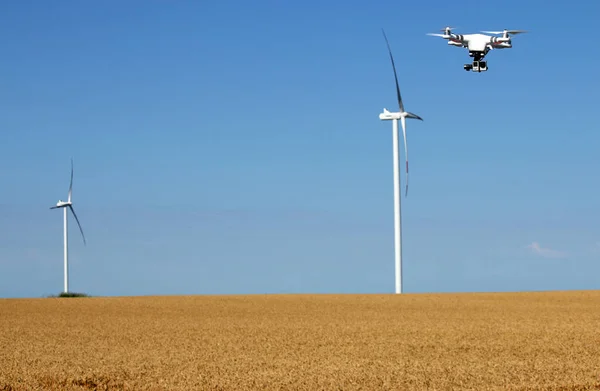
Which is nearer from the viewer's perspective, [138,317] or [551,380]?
[551,380]

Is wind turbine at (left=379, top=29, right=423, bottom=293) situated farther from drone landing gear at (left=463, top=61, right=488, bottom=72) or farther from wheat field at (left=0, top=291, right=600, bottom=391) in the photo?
drone landing gear at (left=463, top=61, right=488, bottom=72)

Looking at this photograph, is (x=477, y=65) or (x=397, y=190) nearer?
(x=477, y=65)

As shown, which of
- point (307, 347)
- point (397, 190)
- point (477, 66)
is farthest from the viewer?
point (397, 190)

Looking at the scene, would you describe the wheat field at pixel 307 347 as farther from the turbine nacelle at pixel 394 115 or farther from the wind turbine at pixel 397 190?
the turbine nacelle at pixel 394 115

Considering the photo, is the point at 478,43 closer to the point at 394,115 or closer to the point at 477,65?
the point at 477,65

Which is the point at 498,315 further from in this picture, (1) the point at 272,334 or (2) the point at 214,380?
(2) the point at 214,380

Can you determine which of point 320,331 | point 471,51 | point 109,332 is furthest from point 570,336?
point 109,332

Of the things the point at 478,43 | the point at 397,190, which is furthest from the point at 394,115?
the point at 478,43
